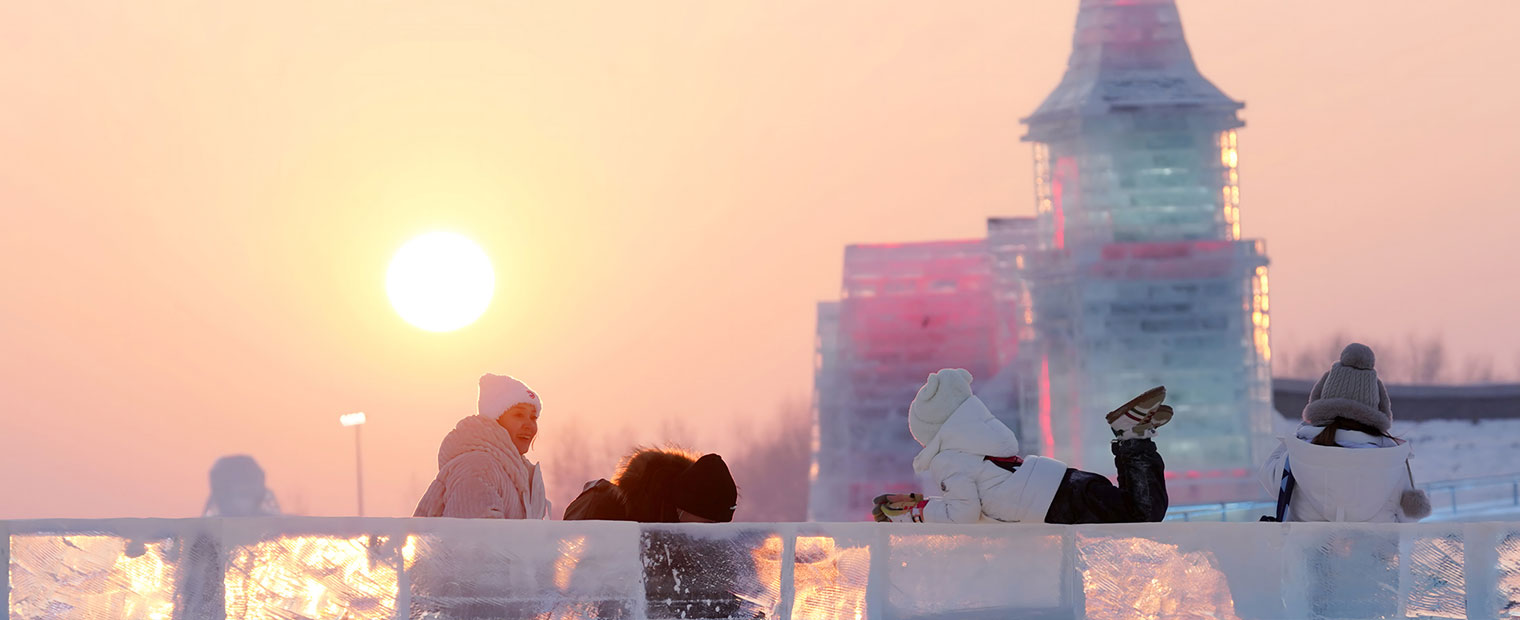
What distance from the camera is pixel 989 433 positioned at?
9586mm

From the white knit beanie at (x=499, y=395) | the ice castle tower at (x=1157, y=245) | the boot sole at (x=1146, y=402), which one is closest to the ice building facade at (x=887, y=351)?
the ice castle tower at (x=1157, y=245)

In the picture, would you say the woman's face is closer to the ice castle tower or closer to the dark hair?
the dark hair

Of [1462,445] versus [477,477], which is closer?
[477,477]

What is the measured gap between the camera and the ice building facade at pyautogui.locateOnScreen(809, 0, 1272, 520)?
59906 millimetres

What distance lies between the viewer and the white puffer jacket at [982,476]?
962cm

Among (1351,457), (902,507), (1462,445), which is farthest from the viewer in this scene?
(1462,445)

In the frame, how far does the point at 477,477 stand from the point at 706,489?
1088mm

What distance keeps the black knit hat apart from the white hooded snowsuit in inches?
35.8

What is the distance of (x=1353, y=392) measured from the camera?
10.1 meters

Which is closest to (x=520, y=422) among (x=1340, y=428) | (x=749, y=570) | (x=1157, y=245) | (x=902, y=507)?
(x=749, y=570)

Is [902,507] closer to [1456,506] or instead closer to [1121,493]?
[1121,493]

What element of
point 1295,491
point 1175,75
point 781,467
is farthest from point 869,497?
Answer: point 781,467

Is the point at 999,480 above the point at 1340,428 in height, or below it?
below

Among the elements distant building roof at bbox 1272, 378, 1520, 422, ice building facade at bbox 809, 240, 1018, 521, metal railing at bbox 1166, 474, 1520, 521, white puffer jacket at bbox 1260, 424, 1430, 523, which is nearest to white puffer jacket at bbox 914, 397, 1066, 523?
white puffer jacket at bbox 1260, 424, 1430, 523
